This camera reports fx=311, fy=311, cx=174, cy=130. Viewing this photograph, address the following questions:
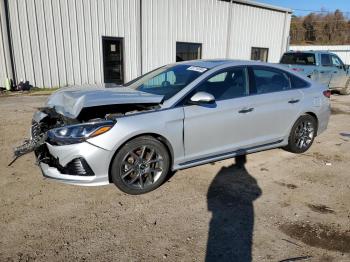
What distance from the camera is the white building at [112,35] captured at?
36.4 feet

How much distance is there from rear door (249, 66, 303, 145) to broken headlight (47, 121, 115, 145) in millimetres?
2166

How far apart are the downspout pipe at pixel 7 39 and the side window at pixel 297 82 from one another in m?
9.81

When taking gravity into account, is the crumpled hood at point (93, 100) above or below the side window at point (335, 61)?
below

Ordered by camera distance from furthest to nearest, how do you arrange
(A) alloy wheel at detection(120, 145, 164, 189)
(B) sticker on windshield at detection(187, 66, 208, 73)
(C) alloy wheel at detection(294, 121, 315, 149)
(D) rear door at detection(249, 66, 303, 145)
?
1. (C) alloy wheel at detection(294, 121, 315, 149)
2. (D) rear door at detection(249, 66, 303, 145)
3. (B) sticker on windshield at detection(187, 66, 208, 73)
4. (A) alloy wheel at detection(120, 145, 164, 189)

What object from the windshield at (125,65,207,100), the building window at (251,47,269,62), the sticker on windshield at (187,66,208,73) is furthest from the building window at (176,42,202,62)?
the sticker on windshield at (187,66,208,73)

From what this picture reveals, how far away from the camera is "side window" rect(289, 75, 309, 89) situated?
510 centimetres

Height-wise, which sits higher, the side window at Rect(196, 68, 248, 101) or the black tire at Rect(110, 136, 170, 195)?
the side window at Rect(196, 68, 248, 101)

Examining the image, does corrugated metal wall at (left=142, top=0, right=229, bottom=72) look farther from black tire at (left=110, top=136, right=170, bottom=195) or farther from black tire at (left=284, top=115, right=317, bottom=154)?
black tire at (left=110, top=136, right=170, bottom=195)

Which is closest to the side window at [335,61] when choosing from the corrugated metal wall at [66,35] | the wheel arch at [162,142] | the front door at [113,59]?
the corrugated metal wall at [66,35]

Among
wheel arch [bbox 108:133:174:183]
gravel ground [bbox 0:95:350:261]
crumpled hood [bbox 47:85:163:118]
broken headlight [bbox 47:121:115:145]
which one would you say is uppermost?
crumpled hood [bbox 47:85:163:118]

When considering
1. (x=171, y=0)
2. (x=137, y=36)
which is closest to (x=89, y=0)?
(x=137, y=36)

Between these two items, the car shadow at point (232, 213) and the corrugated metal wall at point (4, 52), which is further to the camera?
the corrugated metal wall at point (4, 52)

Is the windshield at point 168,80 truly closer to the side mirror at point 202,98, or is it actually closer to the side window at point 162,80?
the side window at point 162,80

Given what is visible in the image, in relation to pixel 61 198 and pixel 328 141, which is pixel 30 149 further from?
pixel 328 141
